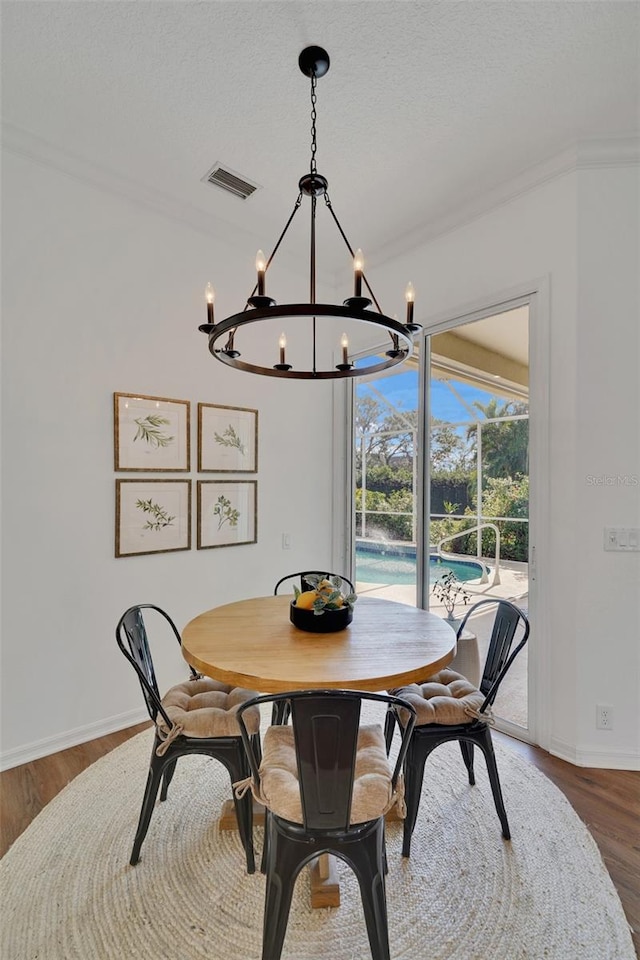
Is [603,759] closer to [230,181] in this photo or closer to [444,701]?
[444,701]

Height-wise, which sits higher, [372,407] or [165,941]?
[372,407]

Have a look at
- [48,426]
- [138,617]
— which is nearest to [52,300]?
[48,426]

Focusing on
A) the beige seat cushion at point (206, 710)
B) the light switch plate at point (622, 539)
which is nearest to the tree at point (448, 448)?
the light switch plate at point (622, 539)

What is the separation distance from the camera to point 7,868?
1646 mm

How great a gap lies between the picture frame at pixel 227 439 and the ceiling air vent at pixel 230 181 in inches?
49.0

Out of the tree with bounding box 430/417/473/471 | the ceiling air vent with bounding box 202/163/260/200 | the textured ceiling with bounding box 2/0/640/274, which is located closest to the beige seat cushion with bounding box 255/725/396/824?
the tree with bounding box 430/417/473/471

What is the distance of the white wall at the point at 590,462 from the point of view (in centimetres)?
230

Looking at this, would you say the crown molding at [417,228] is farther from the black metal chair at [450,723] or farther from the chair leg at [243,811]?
the chair leg at [243,811]

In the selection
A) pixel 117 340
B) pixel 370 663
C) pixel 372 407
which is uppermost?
pixel 117 340

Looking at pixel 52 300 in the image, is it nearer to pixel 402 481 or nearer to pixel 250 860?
pixel 402 481

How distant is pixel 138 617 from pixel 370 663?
95 cm

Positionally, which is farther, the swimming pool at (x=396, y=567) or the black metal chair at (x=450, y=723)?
the swimming pool at (x=396, y=567)

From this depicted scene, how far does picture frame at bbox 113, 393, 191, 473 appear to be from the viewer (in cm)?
267

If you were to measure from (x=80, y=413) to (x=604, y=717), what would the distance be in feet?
10.0
